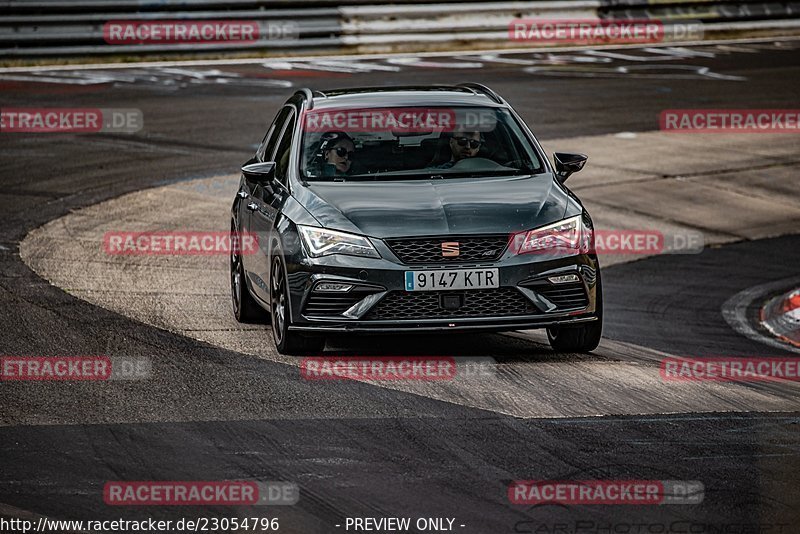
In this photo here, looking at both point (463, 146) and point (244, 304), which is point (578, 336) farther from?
point (244, 304)

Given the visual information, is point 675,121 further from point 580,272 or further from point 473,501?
point 473,501

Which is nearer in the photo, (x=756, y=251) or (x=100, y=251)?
(x=100, y=251)

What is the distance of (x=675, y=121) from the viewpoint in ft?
71.8

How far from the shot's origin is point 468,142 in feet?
33.1

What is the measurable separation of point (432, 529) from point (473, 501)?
403mm

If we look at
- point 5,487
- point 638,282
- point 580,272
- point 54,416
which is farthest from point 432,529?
point 638,282

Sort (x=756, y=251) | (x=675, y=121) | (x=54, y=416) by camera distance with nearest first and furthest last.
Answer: (x=54, y=416)
(x=756, y=251)
(x=675, y=121)

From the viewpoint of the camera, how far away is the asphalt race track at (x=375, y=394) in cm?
639

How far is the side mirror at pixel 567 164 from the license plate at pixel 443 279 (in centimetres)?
149

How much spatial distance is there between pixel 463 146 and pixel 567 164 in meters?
0.72

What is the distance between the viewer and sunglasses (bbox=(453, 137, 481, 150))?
10086 millimetres

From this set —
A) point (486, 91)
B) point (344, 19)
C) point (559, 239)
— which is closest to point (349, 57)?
point (344, 19)

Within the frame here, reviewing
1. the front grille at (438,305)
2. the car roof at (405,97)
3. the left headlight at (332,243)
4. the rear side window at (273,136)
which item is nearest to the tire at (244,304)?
the rear side window at (273,136)

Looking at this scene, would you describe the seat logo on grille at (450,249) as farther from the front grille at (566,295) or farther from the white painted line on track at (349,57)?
the white painted line on track at (349,57)
